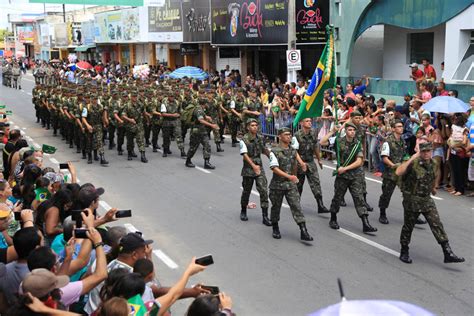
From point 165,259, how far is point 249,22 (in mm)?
19284

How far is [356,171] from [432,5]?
1044 centimetres

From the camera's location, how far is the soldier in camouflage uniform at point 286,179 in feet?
29.2

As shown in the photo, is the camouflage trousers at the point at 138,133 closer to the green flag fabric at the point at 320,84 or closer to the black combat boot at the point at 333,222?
the green flag fabric at the point at 320,84

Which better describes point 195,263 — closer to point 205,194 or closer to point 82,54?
point 205,194

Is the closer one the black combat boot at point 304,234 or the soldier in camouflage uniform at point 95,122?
the black combat boot at point 304,234

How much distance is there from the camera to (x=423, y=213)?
7824 mm

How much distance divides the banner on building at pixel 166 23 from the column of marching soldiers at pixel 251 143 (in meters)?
10.3

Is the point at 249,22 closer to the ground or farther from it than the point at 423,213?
farther from it

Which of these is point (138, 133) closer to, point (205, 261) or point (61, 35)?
point (205, 261)

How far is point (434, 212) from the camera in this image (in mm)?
7801

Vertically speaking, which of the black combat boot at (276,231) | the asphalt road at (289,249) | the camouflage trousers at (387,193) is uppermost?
the camouflage trousers at (387,193)

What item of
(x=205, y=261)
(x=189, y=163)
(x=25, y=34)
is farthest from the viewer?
(x=25, y=34)

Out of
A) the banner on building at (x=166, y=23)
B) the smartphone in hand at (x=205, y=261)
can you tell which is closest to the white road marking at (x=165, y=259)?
the smartphone in hand at (x=205, y=261)

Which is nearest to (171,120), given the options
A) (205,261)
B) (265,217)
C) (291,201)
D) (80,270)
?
(265,217)
